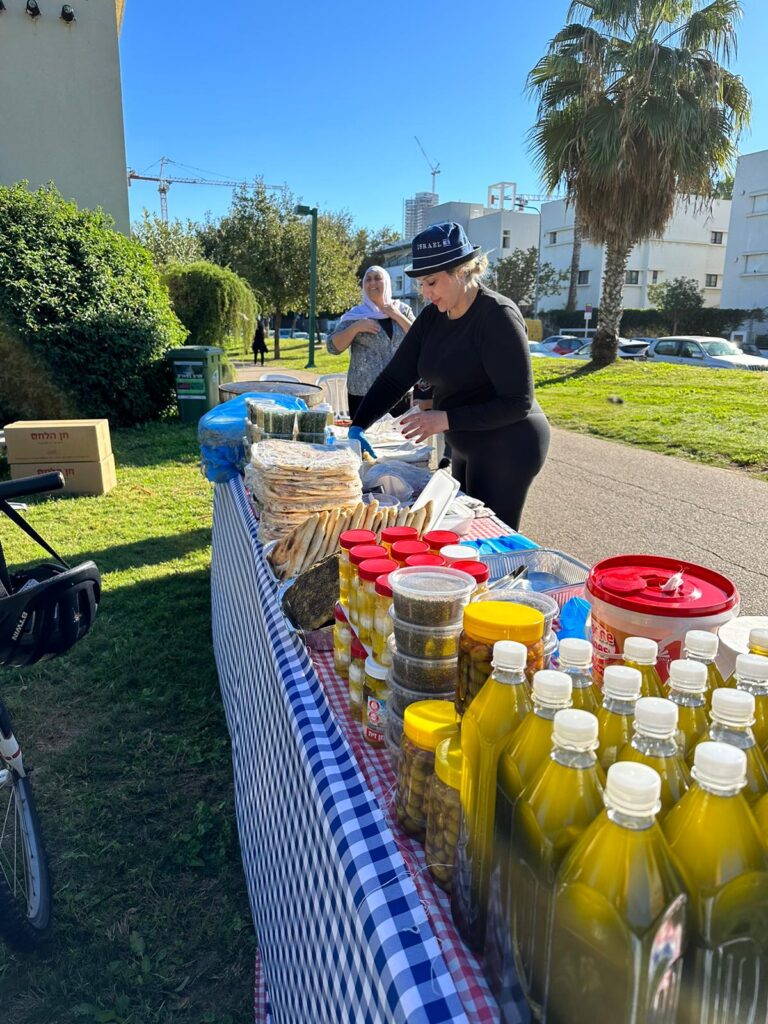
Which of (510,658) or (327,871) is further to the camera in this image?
(327,871)

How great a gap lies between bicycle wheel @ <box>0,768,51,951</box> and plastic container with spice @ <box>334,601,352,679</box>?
3.99ft

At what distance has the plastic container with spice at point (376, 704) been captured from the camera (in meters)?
1.39

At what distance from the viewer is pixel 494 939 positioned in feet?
2.95

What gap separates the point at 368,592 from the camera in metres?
1.48

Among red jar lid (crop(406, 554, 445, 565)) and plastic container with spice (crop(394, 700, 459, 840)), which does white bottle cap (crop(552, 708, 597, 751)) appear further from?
red jar lid (crop(406, 554, 445, 565))

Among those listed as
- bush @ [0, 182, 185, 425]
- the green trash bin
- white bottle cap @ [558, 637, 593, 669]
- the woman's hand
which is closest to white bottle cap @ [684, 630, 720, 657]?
white bottle cap @ [558, 637, 593, 669]

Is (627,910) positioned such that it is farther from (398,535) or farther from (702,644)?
(398,535)

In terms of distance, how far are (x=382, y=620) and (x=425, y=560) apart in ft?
0.61

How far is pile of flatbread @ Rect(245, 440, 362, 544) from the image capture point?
96.6 inches

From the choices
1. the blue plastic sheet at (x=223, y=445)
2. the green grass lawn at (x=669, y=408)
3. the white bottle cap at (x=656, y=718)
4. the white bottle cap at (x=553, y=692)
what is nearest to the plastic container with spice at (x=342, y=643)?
the white bottle cap at (x=553, y=692)

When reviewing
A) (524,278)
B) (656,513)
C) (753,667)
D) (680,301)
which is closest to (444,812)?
(753,667)

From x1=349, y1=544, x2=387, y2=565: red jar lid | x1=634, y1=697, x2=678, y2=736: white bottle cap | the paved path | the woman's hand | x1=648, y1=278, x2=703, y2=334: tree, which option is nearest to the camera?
x1=634, y1=697, x2=678, y2=736: white bottle cap

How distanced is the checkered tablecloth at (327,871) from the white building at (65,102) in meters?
12.6

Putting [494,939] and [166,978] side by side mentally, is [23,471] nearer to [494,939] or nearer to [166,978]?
[166,978]
